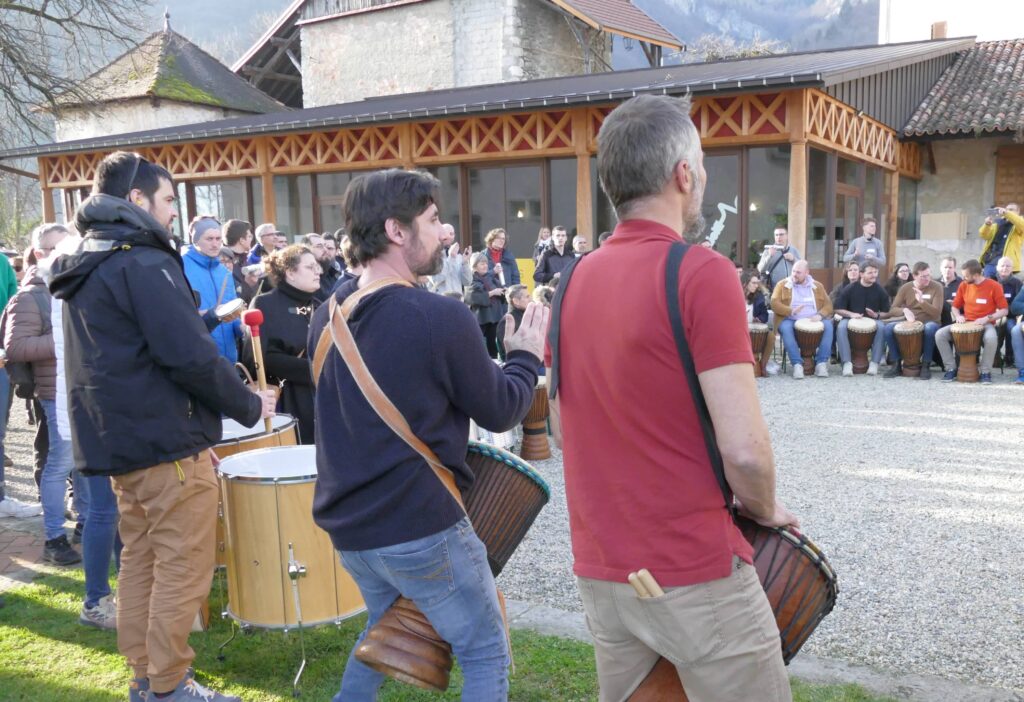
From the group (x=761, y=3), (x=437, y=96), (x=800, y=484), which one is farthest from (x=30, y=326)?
(x=761, y=3)

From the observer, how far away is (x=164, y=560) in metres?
2.90

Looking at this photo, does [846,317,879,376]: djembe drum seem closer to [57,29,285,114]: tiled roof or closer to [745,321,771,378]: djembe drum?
[745,321,771,378]: djembe drum

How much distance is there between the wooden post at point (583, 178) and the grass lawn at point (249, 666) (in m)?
10.5

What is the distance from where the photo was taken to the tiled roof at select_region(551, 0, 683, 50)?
2205 centimetres

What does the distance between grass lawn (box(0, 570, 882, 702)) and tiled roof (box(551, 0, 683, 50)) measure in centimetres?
2088

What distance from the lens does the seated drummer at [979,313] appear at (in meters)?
9.80

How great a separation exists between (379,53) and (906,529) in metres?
21.7

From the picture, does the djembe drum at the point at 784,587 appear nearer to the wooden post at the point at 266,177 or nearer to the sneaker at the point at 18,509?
the sneaker at the point at 18,509

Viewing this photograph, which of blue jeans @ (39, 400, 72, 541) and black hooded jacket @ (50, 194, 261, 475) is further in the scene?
blue jeans @ (39, 400, 72, 541)

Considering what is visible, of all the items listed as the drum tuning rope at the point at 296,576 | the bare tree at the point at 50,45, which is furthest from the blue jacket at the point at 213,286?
the bare tree at the point at 50,45

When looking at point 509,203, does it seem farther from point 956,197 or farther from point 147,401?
point 147,401

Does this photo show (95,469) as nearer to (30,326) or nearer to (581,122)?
(30,326)

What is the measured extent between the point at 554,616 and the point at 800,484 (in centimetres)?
282

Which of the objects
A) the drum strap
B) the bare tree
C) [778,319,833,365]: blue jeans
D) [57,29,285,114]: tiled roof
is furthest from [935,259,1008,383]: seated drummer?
[57,29,285,114]: tiled roof
